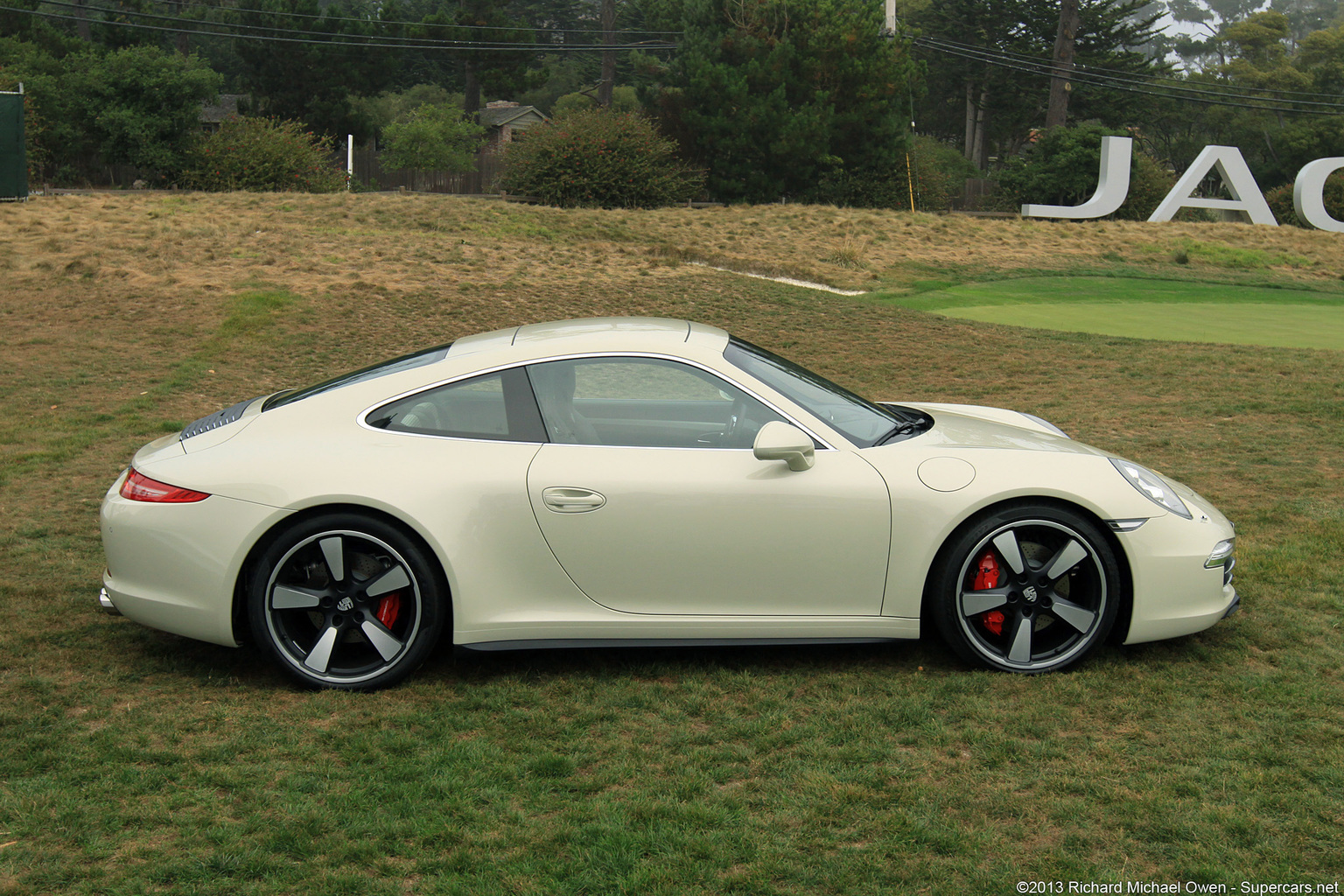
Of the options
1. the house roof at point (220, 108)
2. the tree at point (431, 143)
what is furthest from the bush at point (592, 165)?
the house roof at point (220, 108)

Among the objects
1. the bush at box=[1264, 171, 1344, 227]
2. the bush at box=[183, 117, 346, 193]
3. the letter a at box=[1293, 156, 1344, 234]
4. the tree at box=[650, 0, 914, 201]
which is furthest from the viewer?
the bush at box=[1264, 171, 1344, 227]

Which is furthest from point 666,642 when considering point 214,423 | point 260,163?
point 260,163

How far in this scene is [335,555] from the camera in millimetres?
4258

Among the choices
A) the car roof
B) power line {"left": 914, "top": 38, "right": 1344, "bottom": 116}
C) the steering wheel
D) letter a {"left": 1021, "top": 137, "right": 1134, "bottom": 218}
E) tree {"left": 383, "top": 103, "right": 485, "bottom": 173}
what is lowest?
the steering wheel

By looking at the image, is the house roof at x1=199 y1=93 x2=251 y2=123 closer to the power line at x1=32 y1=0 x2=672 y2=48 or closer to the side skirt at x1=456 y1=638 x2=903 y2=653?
the power line at x1=32 y1=0 x2=672 y2=48

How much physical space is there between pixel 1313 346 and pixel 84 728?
14.9 meters

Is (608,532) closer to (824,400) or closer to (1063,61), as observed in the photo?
(824,400)

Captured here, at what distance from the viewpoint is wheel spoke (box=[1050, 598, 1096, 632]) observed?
441 cm

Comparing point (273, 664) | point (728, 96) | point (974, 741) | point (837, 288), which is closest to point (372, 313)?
point (837, 288)

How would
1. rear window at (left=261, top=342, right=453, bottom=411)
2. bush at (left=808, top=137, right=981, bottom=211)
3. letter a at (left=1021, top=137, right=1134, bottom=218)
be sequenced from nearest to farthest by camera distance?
1. rear window at (left=261, top=342, right=453, bottom=411)
2. letter a at (left=1021, top=137, right=1134, bottom=218)
3. bush at (left=808, top=137, right=981, bottom=211)

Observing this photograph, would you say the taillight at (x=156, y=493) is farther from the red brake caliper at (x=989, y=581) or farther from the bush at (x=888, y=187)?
the bush at (x=888, y=187)

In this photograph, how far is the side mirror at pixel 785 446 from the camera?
419cm

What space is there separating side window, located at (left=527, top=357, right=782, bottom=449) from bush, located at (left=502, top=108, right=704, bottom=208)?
27.7 meters

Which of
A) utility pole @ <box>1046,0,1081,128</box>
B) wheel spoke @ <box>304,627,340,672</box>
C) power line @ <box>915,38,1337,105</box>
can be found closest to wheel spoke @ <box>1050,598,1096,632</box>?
wheel spoke @ <box>304,627,340,672</box>
